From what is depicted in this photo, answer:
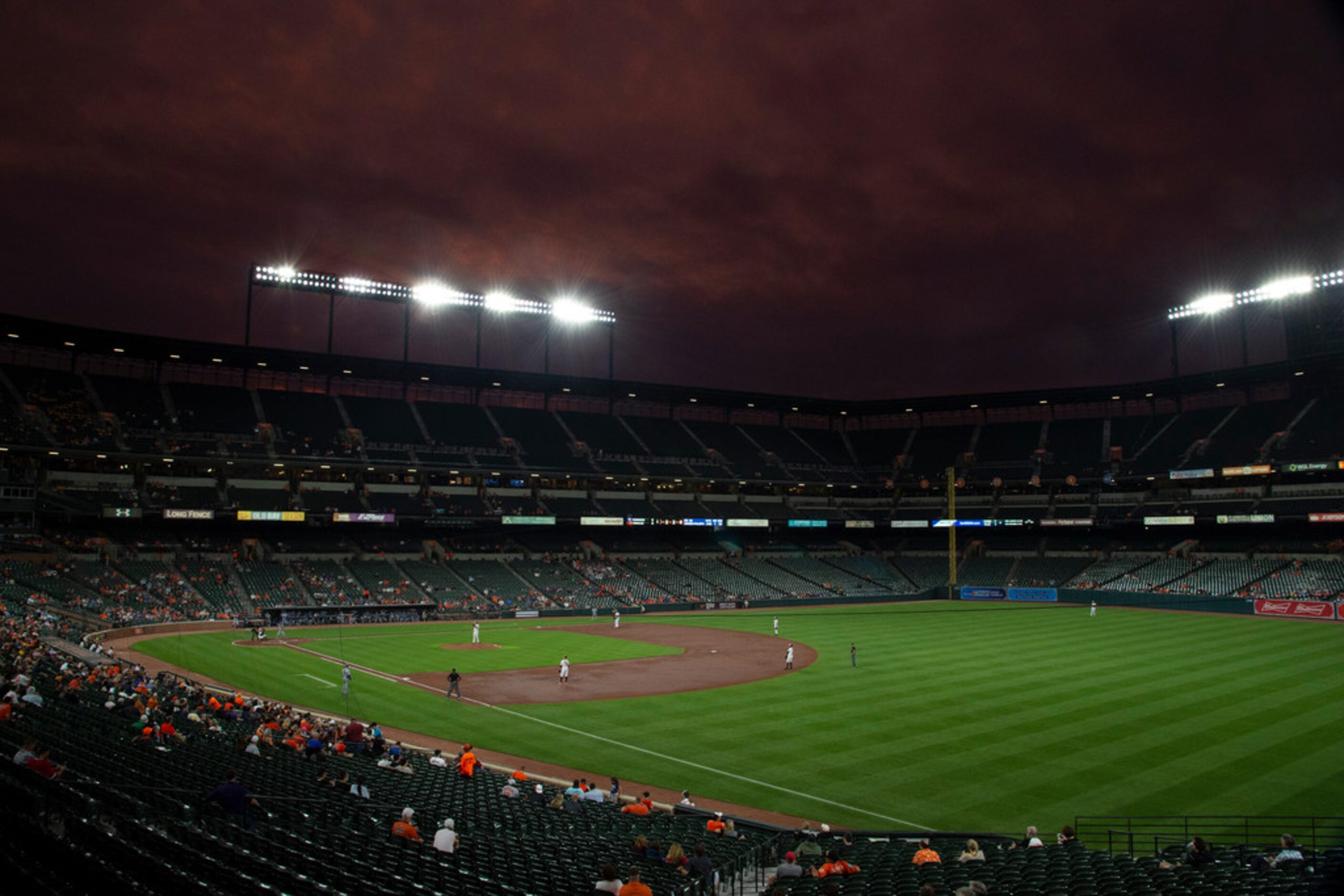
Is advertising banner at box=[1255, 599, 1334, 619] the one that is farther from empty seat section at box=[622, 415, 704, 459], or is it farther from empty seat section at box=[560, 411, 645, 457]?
empty seat section at box=[560, 411, 645, 457]

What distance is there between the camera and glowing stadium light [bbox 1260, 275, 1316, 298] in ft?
222

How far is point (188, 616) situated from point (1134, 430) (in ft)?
297

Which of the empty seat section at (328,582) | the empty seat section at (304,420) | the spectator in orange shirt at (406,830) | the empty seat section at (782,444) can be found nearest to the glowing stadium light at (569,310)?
the empty seat section at (304,420)

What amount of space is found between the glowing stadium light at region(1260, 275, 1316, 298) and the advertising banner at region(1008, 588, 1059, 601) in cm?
3121

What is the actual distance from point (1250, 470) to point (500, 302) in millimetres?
69622

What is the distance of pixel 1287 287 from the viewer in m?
68.6

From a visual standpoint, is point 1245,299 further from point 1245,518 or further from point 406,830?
point 406,830

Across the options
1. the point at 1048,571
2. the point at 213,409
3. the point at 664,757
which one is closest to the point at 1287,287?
the point at 1048,571

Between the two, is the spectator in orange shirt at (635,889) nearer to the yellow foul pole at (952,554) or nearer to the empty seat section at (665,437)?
the yellow foul pole at (952,554)

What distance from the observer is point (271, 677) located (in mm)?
34688

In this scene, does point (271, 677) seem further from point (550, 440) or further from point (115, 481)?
point (550, 440)

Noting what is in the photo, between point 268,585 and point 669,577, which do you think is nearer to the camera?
point 268,585

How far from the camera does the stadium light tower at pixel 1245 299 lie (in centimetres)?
6706

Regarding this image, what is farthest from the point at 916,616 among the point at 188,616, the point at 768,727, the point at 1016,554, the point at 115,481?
the point at 115,481
